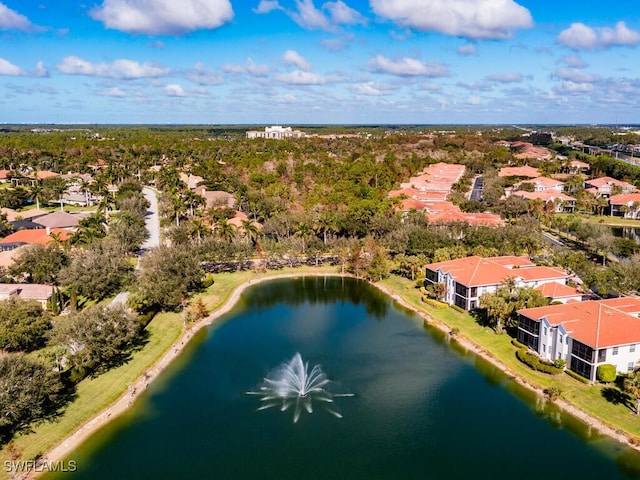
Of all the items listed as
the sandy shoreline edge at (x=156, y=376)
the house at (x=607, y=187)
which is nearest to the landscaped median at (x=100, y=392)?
the sandy shoreline edge at (x=156, y=376)

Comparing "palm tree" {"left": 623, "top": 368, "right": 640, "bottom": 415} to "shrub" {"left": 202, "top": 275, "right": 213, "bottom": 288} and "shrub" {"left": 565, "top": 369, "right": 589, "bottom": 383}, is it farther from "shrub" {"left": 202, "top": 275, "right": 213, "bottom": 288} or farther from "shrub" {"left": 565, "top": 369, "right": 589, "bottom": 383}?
"shrub" {"left": 202, "top": 275, "right": 213, "bottom": 288}

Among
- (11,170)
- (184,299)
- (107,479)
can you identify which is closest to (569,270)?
(184,299)

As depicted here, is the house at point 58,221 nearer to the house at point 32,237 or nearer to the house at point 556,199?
the house at point 32,237

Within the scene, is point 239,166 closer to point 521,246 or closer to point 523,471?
point 521,246

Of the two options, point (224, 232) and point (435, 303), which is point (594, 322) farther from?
point (224, 232)

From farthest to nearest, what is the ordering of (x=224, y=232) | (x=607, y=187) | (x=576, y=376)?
1. (x=607, y=187)
2. (x=224, y=232)
3. (x=576, y=376)

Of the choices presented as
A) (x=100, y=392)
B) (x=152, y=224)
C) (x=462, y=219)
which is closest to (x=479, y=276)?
(x=462, y=219)
